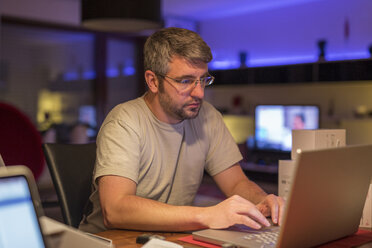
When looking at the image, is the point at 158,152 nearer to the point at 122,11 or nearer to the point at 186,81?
the point at 186,81

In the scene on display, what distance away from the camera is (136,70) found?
7.11 metres

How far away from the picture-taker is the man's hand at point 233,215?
1.22 m

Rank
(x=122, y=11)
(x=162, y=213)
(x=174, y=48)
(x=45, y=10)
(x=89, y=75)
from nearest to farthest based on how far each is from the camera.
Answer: (x=162, y=213) < (x=174, y=48) < (x=122, y=11) < (x=45, y=10) < (x=89, y=75)

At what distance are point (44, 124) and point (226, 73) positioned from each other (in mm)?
2720

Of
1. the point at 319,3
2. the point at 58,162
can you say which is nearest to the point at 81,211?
the point at 58,162

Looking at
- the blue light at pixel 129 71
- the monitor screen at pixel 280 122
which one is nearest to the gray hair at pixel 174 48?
the monitor screen at pixel 280 122

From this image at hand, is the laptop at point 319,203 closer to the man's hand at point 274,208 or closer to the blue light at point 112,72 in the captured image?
the man's hand at point 274,208

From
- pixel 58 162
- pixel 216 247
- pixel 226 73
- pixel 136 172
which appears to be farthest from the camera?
pixel 226 73

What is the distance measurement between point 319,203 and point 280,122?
4.96 metres

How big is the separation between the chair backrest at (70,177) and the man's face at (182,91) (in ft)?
1.37

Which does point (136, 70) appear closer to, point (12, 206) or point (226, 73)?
point (226, 73)

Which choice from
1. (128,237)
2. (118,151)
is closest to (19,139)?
(118,151)

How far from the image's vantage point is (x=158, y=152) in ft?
5.60

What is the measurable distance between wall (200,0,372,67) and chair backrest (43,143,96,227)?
4.67 m
